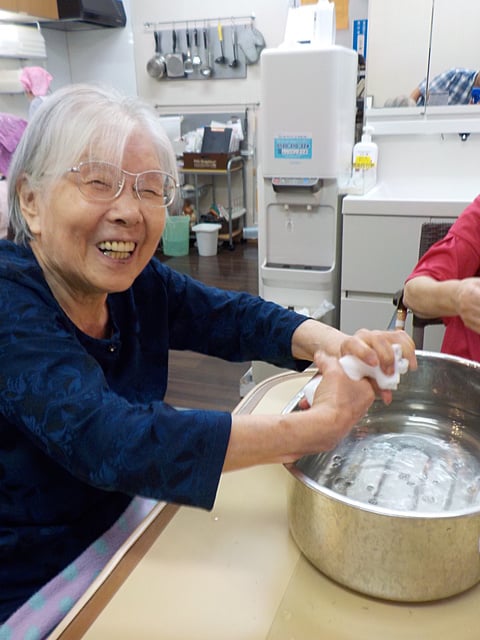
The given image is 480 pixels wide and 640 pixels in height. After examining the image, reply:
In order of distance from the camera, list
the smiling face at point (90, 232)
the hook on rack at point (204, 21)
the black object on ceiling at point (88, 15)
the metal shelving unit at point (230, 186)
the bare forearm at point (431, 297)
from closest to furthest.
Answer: the smiling face at point (90, 232) → the bare forearm at point (431, 297) → the black object on ceiling at point (88, 15) → the hook on rack at point (204, 21) → the metal shelving unit at point (230, 186)

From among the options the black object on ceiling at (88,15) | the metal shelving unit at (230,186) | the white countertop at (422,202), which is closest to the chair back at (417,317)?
the white countertop at (422,202)

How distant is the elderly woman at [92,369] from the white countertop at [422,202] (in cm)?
123

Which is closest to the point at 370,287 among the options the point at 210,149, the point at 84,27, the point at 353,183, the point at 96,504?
the point at 353,183

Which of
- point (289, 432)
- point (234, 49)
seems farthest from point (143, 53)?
point (289, 432)

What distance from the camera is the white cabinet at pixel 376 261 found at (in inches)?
85.3

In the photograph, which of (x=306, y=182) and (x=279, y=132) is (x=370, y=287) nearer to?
(x=306, y=182)

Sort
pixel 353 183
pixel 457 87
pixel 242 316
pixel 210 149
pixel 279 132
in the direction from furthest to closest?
pixel 210 149, pixel 457 87, pixel 353 183, pixel 279 132, pixel 242 316

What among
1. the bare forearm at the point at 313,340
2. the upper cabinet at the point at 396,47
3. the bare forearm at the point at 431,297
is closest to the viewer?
the bare forearm at the point at 313,340

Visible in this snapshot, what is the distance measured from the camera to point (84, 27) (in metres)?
5.27

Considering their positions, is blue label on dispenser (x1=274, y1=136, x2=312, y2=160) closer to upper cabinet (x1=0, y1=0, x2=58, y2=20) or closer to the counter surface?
the counter surface

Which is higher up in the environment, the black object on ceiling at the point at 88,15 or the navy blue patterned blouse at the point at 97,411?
the black object on ceiling at the point at 88,15

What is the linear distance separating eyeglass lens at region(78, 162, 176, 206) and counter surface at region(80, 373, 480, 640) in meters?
0.48

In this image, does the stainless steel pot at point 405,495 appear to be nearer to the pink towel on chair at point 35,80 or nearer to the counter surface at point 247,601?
the counter surface at point 247,601

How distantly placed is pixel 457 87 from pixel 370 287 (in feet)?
3.35
